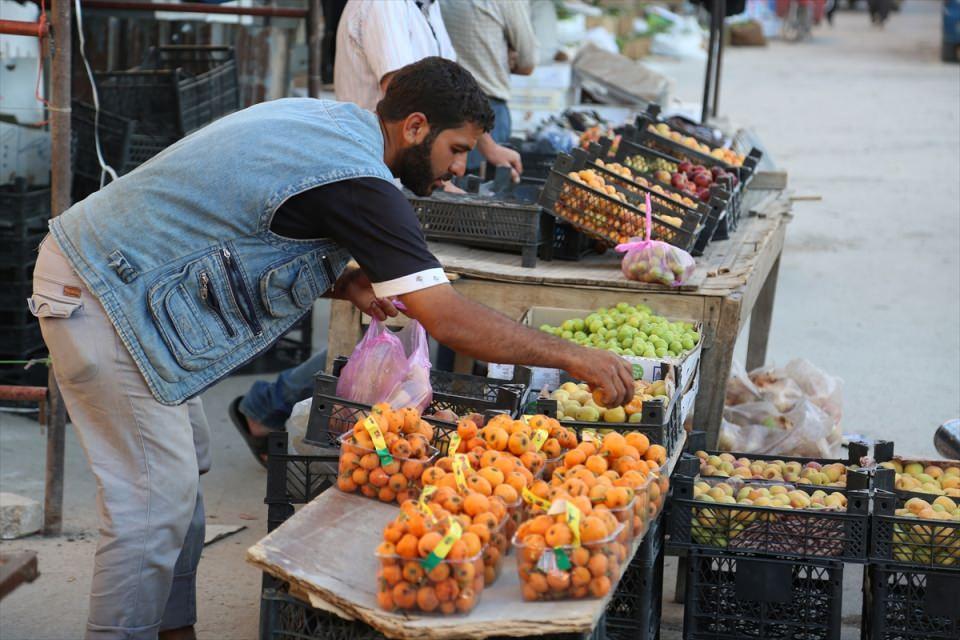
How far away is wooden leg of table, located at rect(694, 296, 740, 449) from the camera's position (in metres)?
4.28

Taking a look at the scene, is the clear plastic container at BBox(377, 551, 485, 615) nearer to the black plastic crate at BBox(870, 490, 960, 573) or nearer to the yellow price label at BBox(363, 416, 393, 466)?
the yellow price label at BBox(363, 416, 393, 466)

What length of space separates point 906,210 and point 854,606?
26.7 feet

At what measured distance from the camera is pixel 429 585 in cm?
237

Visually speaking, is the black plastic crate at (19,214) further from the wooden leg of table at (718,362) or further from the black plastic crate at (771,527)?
the black plastic crate at (771,527)

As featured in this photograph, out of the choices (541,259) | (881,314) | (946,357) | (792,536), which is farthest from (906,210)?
(792,536)

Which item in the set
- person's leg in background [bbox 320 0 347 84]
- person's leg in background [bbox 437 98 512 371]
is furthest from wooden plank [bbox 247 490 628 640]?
person's leg in background [bbox 320 0 347 84]

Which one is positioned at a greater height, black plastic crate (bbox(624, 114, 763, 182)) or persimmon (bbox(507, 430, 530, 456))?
black plastic crate (bbox(624, 114, 763, 182))

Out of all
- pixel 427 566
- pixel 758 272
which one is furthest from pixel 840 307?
pixel 427 566

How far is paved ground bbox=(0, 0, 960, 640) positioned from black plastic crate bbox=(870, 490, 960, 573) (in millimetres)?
826

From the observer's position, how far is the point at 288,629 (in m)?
2.68

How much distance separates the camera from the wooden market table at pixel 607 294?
14.1 ft

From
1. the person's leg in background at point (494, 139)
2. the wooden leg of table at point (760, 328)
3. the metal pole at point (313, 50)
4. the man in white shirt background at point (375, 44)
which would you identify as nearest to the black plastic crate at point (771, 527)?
the man in white shirt background at point (375, 44)

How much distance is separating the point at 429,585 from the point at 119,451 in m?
1.02

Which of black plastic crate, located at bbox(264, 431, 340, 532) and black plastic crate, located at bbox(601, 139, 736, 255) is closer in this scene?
black plastic crate, located at bbox(264, 431, 340, 532)
